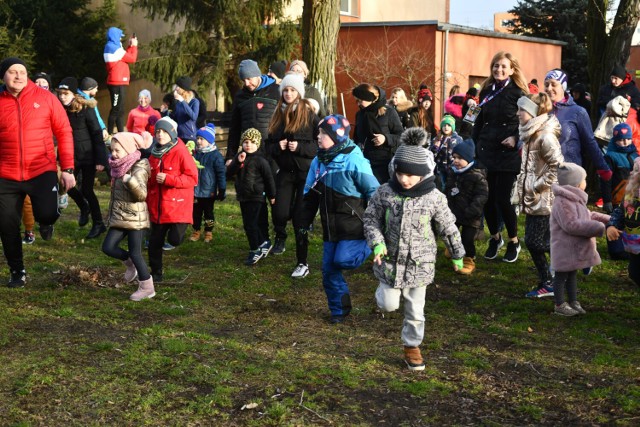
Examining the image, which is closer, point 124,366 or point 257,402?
point 257,402

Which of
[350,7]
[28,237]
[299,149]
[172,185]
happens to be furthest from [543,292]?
[350,7]

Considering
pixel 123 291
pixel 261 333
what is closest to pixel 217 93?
pixel 123 291

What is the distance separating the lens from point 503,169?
9250 mm

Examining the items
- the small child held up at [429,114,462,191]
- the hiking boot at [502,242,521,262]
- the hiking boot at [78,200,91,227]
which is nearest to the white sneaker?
the small child held up at [429,114,462,191]

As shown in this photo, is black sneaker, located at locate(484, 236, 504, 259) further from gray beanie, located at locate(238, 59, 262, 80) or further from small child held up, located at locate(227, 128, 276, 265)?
gray beanie, located at locate(238, 59, 262, 80)

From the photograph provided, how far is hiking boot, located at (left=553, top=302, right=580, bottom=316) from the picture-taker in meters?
7.70

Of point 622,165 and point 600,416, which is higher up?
point 622,165

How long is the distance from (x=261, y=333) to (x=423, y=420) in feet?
7.19

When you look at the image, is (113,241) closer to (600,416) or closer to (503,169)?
(503,169)

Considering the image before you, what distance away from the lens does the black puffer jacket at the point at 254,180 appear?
997 centimetres

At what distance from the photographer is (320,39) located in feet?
47.6

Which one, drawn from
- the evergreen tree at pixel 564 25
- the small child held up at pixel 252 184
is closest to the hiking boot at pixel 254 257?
the small child held up at pixel 252 184

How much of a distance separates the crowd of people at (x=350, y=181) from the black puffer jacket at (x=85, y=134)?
0.01 meters

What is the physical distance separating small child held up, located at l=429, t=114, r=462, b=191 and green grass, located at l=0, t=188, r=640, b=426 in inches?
52.0
